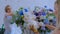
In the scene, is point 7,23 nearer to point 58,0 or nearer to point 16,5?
point 58,0

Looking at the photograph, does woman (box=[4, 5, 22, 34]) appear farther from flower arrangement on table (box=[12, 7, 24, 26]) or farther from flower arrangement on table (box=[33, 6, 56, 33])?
flower arrangement on table (box=[33, 6, 56, 33])

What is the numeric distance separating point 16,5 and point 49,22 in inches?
82.5

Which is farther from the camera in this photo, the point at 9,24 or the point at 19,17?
the point at 9,24

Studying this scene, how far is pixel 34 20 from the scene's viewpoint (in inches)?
49.8

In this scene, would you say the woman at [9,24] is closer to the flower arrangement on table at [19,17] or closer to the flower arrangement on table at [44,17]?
the flower arrangement on table at [19,17]

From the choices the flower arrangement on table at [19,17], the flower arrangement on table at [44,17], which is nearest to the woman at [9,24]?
the flower arrangement on table at [19,17]

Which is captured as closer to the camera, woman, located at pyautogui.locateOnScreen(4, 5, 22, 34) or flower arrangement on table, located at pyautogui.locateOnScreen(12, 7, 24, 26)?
flower arrangement on table, located at pyautogui.locateOnScreen(12, 7, 24, 26)

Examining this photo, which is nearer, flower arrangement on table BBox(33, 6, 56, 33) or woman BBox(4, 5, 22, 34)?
flower arrangement on table BBox(33, 6, 56, 33)

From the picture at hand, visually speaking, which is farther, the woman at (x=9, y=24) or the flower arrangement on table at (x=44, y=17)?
the woman at (x=9, y=24)

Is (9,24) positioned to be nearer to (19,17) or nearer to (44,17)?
(19,17)

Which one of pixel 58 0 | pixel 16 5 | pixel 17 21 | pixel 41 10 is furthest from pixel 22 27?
pixel 16 5

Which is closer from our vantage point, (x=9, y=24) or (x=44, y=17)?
(x=44, y=17)

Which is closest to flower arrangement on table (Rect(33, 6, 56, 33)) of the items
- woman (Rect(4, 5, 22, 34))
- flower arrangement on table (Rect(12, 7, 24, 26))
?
flower arrangement on table (Rect(12, 7, 24, 26))

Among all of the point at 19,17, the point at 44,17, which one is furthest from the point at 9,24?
the point at 44,17
